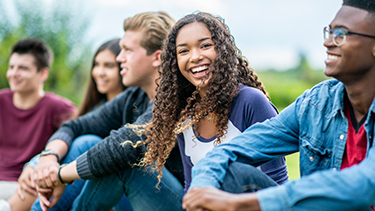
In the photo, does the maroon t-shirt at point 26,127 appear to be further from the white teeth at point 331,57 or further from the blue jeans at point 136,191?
the white teeth at point 331,57

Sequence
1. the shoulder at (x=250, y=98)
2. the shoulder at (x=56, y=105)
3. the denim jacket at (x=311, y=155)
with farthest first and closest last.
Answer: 1. the shoulder at (x=56, y=105)
2. the shoulder at (x=250, y=98)
3. the denim jacket at (x=311, y=155)

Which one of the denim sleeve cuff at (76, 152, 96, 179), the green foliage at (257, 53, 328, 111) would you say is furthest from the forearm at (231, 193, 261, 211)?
the green foliage at (257, 53, 328, 111)

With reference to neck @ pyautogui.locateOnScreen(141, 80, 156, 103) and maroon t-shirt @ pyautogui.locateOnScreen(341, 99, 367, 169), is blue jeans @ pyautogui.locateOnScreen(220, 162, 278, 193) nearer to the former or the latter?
maroon t-shirt @ pyautogui.locateOnScreen(341, 99, 367, 169)

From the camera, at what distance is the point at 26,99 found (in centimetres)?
449

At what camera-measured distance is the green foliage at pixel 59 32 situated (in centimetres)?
970

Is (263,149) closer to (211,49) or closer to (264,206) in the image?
(264,206)

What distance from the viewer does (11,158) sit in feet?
13.9

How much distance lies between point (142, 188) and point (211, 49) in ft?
3.18

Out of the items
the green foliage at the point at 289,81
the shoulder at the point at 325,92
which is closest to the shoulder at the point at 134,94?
the shoulder at the point at 325,92

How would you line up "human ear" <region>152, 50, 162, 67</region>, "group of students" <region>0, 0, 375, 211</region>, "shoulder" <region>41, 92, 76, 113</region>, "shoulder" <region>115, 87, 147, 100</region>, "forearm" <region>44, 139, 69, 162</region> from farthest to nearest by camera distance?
"shoulder" <region>41, 92, 76, 113</region> → "shoulder" <region>115, 87, 147, 100</region> → "human ear" <region>152, 50, 162, 67</region> → "forearm" <region>44, 139, 69, 162</region> → "group of students" <region>0, 0, 375, 211</region>

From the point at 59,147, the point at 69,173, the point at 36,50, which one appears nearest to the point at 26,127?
the point at 36,50

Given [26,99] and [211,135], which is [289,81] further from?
[211,135]

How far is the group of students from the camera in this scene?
5.96 ft

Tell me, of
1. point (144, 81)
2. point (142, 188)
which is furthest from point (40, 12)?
point (142, 188)
